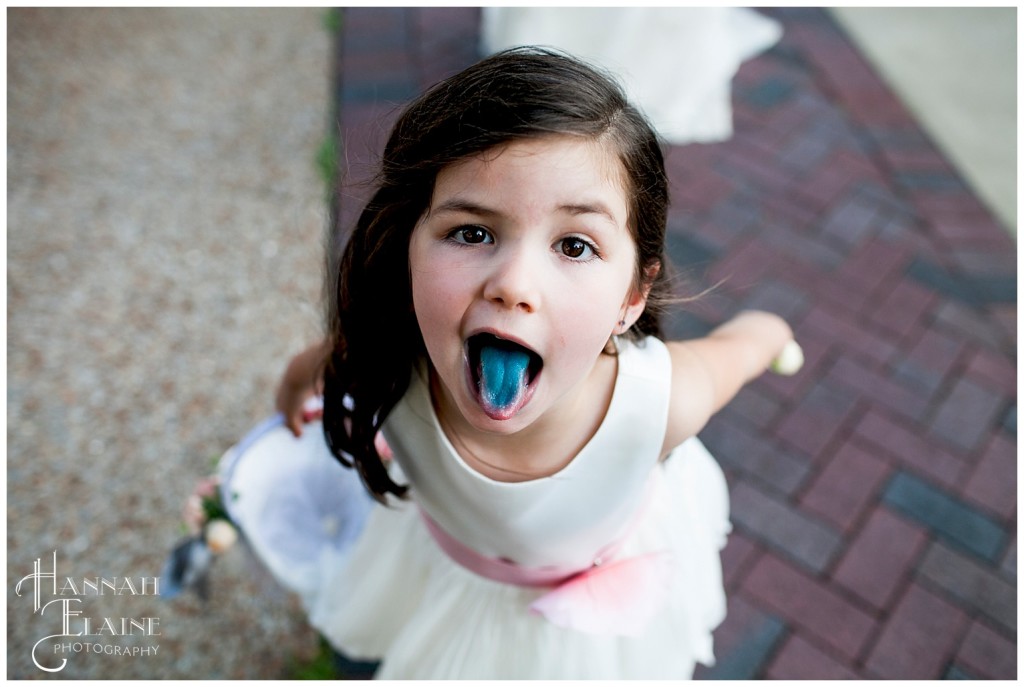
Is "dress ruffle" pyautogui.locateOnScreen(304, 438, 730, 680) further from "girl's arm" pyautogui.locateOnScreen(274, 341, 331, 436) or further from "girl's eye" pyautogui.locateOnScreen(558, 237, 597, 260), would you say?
"girl's eye" pyautogui.locateOnScreen(558, 237, 597, 260)

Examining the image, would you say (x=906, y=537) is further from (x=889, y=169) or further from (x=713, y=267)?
(x=889, y=169)

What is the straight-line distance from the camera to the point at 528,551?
4.19 ft

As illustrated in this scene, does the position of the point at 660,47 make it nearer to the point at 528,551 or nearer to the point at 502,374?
the point at 528,551

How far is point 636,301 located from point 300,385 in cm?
71

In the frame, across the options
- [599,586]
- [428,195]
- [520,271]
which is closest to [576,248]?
[520,271]

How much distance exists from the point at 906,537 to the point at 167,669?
1.99m

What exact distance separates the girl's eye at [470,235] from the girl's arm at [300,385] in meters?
0.54

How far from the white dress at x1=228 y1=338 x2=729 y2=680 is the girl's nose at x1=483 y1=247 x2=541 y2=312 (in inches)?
12.6

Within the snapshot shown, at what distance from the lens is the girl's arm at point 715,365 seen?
121cm

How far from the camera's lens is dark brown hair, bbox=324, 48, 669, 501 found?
0.94 meters

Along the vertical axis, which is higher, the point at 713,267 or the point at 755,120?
the point at 755,120

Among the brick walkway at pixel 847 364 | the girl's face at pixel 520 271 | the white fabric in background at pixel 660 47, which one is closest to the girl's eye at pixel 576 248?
the girl's face at pixel 520 271

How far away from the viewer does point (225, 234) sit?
9.95ft

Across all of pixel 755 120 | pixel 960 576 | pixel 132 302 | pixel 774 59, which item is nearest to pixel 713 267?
pixel 755 120
